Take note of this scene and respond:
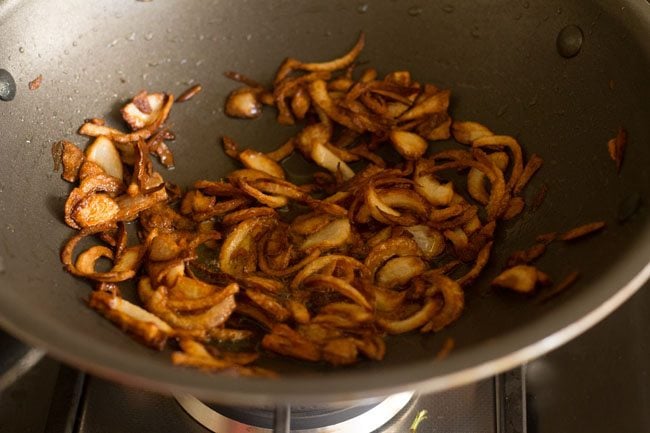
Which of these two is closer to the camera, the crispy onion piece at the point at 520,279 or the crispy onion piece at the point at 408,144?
the crispy onion piece at the point at 520,279

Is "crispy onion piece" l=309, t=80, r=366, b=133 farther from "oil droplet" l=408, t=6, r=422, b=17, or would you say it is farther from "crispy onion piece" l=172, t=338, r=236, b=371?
"crispy onion piece" l=172, t=338, r=236, b=371

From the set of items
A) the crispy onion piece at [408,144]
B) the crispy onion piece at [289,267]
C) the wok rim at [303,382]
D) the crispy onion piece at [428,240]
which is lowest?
the wok rim at [303,382]

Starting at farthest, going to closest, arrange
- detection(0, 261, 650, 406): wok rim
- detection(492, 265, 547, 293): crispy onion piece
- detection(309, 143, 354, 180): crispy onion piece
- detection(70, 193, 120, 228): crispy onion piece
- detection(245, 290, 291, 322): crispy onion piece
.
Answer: detection(309, 143, 354, 180): crispy onion piece
detection(70, 193, 120, 228): crispy onion piece
detection(245, 290, 291, 322): crispy onion piece
detection(492, 265, 547, 293): crispy onion piece
detection(0, 261, 650, 406): wok rim

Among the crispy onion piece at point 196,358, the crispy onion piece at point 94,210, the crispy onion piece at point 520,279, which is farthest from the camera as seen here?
the crispy onion piece at point 94,210

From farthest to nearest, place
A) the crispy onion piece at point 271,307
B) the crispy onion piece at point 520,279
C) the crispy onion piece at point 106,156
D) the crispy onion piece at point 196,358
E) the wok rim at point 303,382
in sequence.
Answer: the crispy onion piece at point 106,156 < the crispy onion piece at point 271,307 < the crispy onion piece at point 520,279 < the crispy onion piece at point 196,358 < the wok rim at point 303,382

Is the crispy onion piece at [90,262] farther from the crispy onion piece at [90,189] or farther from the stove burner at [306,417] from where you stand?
the stove burner at [306,417]

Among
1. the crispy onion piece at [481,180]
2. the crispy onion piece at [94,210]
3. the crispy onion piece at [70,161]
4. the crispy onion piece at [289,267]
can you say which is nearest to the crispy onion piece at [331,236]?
the crispy onion piece at [289,267]

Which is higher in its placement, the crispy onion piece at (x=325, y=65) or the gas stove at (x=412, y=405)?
the crispy onion piece at (x=325, y=65)

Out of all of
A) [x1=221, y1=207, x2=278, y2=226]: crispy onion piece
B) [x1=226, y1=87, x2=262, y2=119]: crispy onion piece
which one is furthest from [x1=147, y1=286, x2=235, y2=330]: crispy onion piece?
[x1=226, y1=87, x2=262, y2=119]: crispy onion piece
